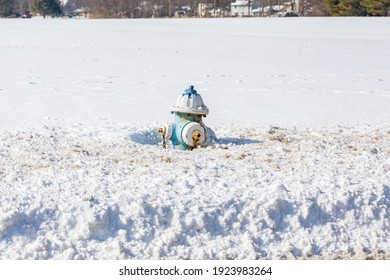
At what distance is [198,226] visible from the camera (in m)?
4.43

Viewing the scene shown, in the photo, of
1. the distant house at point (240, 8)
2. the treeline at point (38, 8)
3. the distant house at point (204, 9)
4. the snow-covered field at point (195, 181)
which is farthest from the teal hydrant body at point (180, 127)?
the distant house at point (240, 8)

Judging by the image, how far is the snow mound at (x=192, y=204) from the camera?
14.0 feet

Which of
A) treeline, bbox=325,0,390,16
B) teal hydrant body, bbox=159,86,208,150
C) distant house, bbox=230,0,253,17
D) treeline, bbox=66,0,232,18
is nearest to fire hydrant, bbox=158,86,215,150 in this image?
teal hydrant body, bbox=159,86,208,150

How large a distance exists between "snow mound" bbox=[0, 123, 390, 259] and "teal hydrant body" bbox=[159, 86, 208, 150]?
40 centimetres

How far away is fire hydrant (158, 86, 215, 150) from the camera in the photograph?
21.0ft

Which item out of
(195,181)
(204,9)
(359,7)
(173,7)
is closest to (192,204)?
(195,181)

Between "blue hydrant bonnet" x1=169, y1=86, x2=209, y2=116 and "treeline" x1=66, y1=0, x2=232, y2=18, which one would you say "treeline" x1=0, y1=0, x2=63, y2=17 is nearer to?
"treeline" x1=66, y1=0, x2=232, y2=18

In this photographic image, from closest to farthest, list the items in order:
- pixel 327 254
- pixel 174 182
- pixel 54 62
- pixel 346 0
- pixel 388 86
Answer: pixel 327 254 → pixel 174 182 → pixel 388 86 → pixel 54 62 → pixel 346 0

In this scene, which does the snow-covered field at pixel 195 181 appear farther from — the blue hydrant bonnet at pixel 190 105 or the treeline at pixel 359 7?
the treeline at pixel 359 7

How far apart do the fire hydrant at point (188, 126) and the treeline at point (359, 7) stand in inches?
1997

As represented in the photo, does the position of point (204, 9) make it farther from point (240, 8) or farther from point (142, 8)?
point (240, 8)
